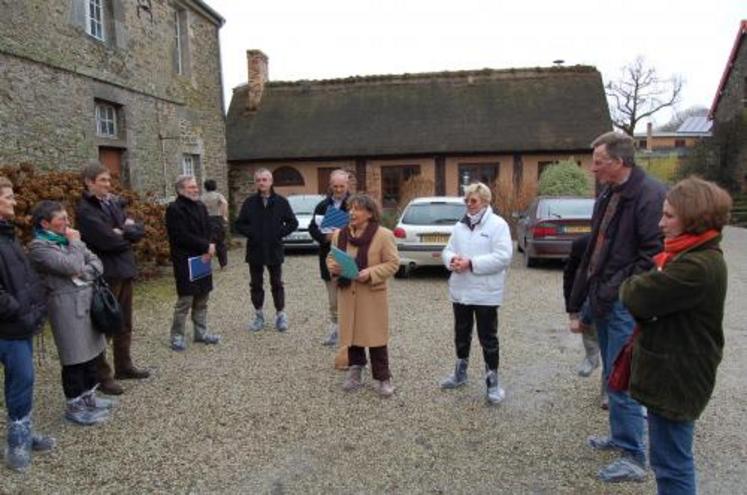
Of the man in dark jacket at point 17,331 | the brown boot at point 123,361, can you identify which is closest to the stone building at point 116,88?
the brown boot at point 123,361

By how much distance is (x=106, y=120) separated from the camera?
1214cm

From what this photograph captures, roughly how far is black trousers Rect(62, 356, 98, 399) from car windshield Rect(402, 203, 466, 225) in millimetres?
6888

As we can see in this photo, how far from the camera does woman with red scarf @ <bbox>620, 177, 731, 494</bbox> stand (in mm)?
2594

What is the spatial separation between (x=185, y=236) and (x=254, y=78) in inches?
839

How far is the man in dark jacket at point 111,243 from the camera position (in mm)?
4855

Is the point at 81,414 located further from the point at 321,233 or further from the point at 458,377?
the point at 458,377

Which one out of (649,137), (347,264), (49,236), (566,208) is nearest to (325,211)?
(347,264)

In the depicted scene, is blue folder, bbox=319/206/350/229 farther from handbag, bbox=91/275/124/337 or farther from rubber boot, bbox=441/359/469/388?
handbag, bbox=91/275/124/337

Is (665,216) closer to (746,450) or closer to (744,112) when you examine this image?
(746,450)

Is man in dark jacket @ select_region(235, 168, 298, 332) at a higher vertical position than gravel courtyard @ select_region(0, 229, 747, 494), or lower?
higher

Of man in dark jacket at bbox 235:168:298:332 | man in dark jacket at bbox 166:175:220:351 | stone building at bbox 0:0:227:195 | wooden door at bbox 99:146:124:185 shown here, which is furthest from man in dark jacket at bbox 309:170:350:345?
wooden door at bbox 99:146:124:185

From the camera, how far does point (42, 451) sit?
12.8 feet

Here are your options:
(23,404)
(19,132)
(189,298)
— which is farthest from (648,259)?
(19,132)

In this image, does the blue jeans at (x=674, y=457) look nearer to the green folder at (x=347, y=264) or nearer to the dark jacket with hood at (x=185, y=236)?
the green folder at (x=347, y=264)
